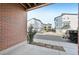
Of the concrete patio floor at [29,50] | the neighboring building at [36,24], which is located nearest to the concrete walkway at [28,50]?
the concrete patio floor at [29,50]

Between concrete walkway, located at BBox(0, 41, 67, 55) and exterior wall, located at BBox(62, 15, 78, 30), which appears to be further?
concrete walkway, located at BBox(0, 41, 67, 55)

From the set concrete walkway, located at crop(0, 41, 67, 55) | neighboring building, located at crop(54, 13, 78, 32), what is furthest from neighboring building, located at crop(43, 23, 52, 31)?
concrete walkway, located at crop(0, 41, 67, 55)

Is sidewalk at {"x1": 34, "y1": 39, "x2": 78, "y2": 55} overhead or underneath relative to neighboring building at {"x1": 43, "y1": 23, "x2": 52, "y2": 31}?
underneath

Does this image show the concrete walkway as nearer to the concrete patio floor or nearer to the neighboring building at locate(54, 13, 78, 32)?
the concrete patio floor

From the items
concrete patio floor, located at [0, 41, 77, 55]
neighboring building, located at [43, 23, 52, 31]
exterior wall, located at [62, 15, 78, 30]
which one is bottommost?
concrete patio floor, located at [0, 41, 77, 55]

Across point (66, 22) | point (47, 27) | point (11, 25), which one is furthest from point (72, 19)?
point (11, 25)

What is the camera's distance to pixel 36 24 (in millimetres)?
7020

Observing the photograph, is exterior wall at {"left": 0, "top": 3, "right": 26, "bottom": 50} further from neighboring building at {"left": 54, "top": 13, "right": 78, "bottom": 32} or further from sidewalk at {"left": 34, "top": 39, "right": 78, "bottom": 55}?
neighboring building at {"left": 54, "top": 13, "right": 78, "bottom": 32}

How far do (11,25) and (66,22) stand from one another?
247 cm

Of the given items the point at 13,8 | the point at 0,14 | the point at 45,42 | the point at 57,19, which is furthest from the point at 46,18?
the point at 0,14

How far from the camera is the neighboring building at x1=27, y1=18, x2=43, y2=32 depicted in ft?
22.9

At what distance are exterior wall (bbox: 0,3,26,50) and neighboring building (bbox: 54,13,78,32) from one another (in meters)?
1.50

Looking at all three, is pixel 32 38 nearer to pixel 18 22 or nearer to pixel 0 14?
pixel 18 22

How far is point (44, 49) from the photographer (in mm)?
7055
